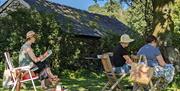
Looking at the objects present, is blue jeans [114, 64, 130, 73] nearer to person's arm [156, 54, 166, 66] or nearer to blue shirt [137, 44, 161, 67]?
blue shirt [137, 44, 161, 67]

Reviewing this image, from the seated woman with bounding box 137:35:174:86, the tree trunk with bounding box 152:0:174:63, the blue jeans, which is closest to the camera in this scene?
the seated woman with bounding box 137:35:174:86

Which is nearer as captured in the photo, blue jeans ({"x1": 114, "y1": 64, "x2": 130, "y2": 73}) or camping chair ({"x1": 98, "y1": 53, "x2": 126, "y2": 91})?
camping chair ({"x1": 98, "y1": 53, "x2": 126, "y2": 91})

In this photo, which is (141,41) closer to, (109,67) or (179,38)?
(179,38)

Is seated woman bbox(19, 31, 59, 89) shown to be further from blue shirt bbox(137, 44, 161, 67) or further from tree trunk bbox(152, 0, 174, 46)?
tree trunk bbox(152, 0, 174, 46)

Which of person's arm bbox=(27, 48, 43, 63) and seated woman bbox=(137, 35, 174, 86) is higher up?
person's arm bbox=(27, 48, 43, 63)

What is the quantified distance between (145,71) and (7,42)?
1462cm

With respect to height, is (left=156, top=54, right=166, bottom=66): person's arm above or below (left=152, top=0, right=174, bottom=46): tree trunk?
below

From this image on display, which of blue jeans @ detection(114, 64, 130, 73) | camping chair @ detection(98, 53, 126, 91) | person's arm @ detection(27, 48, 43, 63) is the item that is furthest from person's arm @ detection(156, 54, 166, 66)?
person's arm @ detection(27, 48, 43, 63)

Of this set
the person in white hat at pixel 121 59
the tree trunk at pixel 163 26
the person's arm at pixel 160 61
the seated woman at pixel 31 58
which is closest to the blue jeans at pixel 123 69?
the person in white hat at pixel 121 59

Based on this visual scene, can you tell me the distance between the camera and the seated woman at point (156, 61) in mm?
12734

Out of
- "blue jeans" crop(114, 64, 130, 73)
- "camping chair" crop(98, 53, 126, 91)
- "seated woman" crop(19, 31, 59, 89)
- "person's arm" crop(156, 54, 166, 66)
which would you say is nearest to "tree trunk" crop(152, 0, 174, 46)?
"blue jeans" crop(114, 64, 130, 73)

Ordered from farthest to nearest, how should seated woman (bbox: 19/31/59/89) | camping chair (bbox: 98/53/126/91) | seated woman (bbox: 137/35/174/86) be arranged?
camping chair (bbox: 98/53/126/91)
seated woman (bbox: 19/31/59/89)
seated woman (bbox: 137/35/174/86)

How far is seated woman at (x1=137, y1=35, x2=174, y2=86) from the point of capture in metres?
12.7

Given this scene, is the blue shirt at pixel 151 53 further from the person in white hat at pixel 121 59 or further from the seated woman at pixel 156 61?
the person in white hat at pixel 121 59
